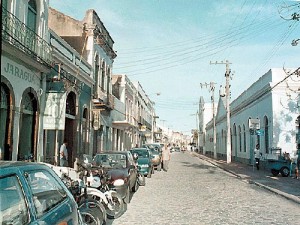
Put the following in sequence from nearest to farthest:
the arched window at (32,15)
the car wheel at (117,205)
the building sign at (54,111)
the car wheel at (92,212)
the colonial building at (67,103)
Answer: the car wheel at (92,212) < the car wheel at (117,205) < the arched window at (32,15) < the building sign at (54,111) < the colonial building at (67,103)

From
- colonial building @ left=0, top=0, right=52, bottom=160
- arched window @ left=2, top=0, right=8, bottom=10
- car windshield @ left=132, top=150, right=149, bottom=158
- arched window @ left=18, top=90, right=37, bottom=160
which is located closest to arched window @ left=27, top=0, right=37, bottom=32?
colonial building @ left=0, top=0, right=52, bottom=160

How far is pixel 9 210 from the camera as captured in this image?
3229 millimetres

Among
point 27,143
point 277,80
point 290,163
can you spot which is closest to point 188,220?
point 27,143

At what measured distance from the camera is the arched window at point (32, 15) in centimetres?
1362

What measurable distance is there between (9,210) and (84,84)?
58.4 feet

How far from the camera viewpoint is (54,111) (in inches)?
574

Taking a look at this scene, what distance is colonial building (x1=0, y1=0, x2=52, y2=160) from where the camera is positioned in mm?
11344

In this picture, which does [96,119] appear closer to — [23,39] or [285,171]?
[23,39]

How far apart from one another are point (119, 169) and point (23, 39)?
19.2 feet

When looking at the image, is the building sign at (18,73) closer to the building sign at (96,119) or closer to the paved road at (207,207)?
the paved road at (207,207)

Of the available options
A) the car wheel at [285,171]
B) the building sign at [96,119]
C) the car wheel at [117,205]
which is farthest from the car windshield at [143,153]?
the car wheel at [117,205]

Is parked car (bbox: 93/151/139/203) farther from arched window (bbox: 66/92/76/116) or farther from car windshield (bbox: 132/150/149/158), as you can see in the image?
arched window (bbox: 66/92/76/116)

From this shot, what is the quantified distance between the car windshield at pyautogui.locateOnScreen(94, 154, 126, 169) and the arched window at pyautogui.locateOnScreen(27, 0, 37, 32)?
6.07m

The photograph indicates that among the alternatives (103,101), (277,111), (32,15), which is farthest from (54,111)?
(277,111)
